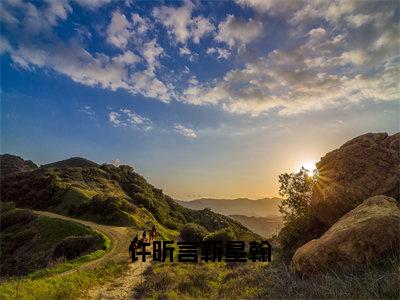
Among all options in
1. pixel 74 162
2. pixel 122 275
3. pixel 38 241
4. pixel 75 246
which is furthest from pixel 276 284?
pixel 74 162

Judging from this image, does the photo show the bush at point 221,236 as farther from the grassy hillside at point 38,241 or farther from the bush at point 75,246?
the bush at point 75,246

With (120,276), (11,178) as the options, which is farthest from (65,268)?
(11,178)

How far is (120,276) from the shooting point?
2378cm

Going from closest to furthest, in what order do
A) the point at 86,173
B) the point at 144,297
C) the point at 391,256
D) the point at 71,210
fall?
the point at 391,256, the point at 144,297, the point at 71,210, the point at 86,173

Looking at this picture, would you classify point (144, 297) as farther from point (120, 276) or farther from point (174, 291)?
point (120, 276)

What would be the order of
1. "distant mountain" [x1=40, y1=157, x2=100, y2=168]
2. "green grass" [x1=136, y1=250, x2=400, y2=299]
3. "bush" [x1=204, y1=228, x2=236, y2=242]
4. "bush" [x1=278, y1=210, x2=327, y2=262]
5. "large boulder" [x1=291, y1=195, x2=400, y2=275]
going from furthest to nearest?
"distant mountain" [x1=40, y1=157, x2=100, y2=168], "bush" [x1=204, y1=228, x2=236, y2=242], "bush" [x1=278, y1=210, x2=327, y2=262], "large boulder" [x1=291, y1=195, x2=400, y2=275], "green grass" [x1=136, y1=250, x2=400, y2=299]

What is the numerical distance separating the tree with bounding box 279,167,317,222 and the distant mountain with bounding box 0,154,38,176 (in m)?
110

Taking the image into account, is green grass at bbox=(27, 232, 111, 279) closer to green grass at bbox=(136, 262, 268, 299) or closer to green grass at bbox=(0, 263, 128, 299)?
green grass at bbox=(0, 263, 128, 299)

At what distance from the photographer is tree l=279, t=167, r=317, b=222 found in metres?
27.5

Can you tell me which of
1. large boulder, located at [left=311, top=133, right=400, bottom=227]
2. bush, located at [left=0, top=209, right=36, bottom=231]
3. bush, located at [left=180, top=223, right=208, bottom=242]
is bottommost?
bush, located at [left=180, top=223, right=208, bottom=242]

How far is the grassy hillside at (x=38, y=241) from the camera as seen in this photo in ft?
120

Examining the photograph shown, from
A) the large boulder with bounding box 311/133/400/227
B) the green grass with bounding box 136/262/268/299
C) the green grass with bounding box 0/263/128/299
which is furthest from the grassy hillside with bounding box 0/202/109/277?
the large boulder with bounding box 311/133/400/227

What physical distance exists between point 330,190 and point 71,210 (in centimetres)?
4836

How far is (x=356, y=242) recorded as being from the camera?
14.3 meters
